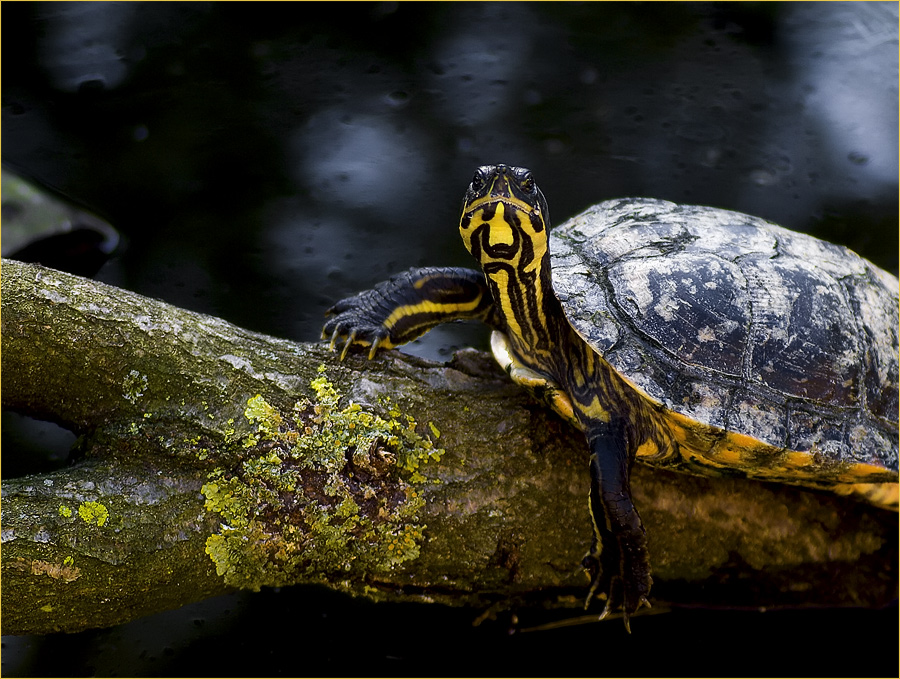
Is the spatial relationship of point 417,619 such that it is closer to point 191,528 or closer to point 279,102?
point 191,528

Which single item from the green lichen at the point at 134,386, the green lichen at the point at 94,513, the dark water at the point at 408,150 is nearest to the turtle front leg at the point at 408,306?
the green lichen at the point at 134,386

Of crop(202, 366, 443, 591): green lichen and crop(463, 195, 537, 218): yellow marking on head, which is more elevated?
crop(463, 195, 537, 218): yellow marking on head

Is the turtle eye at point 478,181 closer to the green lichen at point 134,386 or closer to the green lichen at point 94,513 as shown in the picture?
the green lichen at point 134,386

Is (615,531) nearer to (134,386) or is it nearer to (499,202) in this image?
(499,202)

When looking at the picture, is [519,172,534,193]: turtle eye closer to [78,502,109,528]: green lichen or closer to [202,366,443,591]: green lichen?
[202,366,443,591]: green lichen

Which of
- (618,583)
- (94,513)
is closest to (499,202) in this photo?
(618,583)

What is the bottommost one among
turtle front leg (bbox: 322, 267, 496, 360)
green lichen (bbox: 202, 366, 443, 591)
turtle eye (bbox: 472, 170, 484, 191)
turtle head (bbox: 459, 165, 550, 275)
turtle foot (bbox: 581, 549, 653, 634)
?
turtle foot (bbox: 581, 549, 653, 634)

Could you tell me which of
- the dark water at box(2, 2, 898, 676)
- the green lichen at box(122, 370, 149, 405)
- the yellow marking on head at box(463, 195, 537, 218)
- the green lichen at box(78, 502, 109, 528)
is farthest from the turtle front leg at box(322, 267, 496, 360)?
the dark water at box(2, 2, 898, 676)
